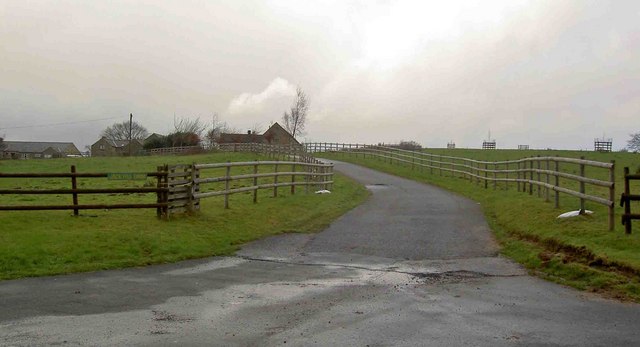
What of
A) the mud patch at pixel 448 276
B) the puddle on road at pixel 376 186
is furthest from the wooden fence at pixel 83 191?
the puddle on road at pixel 376 186

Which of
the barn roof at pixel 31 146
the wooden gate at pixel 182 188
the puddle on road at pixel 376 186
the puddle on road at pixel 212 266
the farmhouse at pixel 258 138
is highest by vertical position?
the farmhouse at pixel 258 138

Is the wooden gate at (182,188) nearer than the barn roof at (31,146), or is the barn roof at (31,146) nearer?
the wooden gate at (182,188)

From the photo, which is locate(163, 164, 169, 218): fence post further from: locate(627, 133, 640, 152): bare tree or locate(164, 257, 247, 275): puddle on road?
locate(627, 133, 640, 152): bare tree

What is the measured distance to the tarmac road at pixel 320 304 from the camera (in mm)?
5914

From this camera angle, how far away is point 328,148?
215 feet

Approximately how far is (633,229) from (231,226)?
26.1 feet

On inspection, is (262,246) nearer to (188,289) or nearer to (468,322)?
(188,289)

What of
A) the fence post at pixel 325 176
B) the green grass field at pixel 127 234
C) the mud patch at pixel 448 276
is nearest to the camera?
the mud patch at pixel 448 276

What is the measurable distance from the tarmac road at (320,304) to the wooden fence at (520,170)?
270 centimetres

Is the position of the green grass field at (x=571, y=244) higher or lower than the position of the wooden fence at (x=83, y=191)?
lower

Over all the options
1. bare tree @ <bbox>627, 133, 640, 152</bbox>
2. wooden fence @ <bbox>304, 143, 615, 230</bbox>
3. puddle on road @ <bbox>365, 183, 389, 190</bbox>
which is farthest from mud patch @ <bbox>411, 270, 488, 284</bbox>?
bare tree @ <bbox>627, 133, 640, 152</bbox>

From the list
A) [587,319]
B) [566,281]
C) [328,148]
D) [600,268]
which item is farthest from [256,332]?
[328,148]

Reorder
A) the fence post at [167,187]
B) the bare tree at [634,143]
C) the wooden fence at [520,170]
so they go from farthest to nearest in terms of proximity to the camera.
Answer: the bare tree at [634,143]
the fence post at [167,187]
the wooden fence at [520,170]

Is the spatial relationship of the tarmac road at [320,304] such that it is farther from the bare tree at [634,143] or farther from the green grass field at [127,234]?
the bare tree at [634,143]
